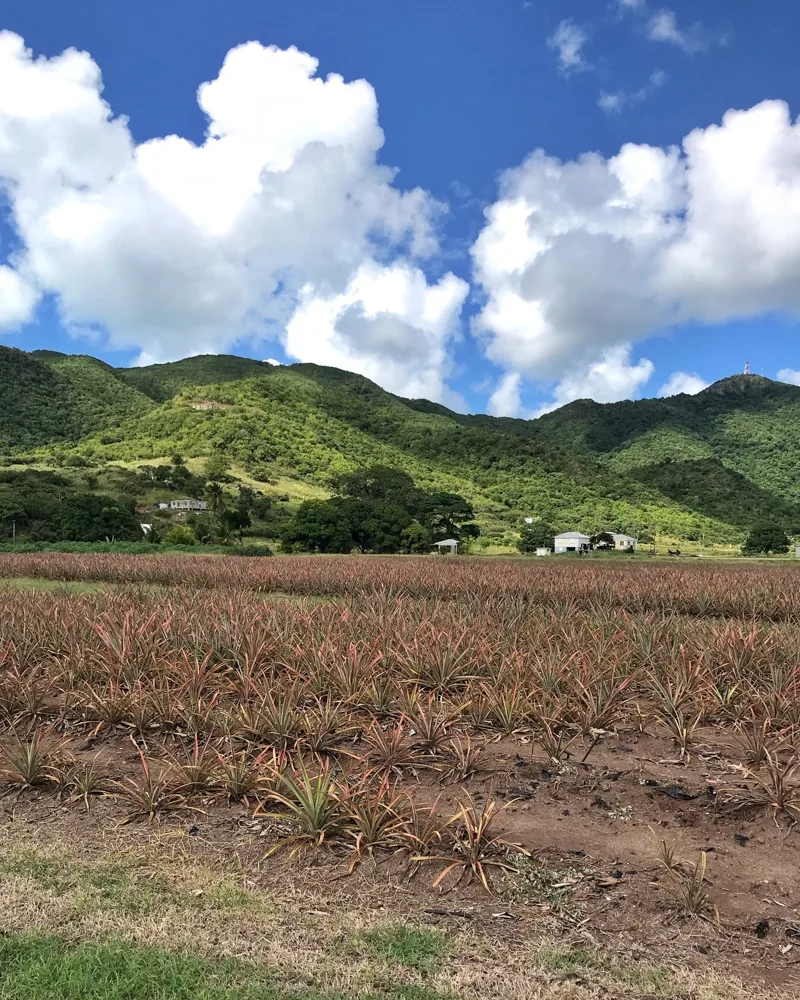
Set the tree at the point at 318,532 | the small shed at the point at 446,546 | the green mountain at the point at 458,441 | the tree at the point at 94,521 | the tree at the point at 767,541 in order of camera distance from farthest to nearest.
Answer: the green mountain at the point at 458,441
the tree at the point at 767,541
the small shed at the point at 446,546
the tree at the point at 318,532
the tree at the point at 94,521

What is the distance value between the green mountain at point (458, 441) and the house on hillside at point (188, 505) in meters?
17.6

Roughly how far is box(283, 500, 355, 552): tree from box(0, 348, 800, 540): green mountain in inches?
1073

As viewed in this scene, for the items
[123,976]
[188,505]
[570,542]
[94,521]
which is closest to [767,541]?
[570,542]

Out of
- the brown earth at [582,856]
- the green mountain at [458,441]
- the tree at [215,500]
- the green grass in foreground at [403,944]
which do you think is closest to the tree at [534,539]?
the green mountain at [458,441]

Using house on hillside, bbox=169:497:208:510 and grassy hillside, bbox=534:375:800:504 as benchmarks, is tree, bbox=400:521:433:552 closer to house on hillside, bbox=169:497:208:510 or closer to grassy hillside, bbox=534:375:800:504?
house on hillside, bbox=169:497:208:510

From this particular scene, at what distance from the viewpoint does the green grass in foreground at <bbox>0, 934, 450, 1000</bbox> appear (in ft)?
7.69

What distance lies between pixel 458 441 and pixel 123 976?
12275cm

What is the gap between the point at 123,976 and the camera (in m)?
2.44

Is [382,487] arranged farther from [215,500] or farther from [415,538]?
[215,500]

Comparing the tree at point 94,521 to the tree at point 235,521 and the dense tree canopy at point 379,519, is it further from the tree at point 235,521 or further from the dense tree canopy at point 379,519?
the dense tree canopy at point 379,519

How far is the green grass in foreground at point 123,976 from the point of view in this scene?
2344 millimetres

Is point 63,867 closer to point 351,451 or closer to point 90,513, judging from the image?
point 90,513

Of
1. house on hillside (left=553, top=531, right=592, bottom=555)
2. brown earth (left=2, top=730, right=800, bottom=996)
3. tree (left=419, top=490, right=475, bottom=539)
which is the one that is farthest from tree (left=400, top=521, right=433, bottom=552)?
brown earth (left=2, top=730, right=800, bottom=996)

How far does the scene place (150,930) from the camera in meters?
2.75
